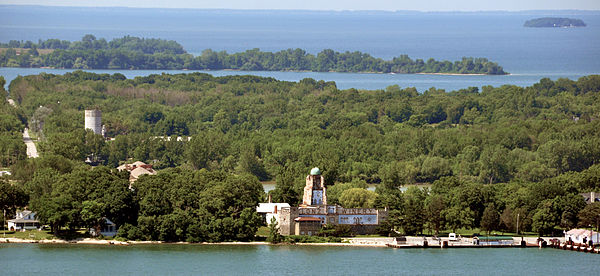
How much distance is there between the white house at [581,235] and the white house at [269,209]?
36.7ft

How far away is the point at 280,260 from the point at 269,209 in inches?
314

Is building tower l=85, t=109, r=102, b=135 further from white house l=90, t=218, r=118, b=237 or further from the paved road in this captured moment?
white house l=90, t=218, r=118, b=237

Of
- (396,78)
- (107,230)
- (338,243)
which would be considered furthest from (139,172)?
(396,78)

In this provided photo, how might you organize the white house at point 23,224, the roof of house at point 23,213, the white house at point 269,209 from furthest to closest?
the white house at point 269,209 < the roof of house at point 23,213 < the white house at point 23,224

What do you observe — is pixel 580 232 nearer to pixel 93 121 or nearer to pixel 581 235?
pixel 581 235

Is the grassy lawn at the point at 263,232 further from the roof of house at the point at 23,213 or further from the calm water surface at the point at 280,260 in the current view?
the roof of house at the point at 23,213

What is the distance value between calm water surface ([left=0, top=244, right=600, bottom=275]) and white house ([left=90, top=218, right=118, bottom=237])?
5.30 feet

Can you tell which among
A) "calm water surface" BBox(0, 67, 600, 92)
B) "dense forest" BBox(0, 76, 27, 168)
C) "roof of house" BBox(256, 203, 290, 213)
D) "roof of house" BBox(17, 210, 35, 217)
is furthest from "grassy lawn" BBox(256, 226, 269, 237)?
"calm water surface" BBox(0, 67, 600, 92)

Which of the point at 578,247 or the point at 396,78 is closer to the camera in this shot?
the point at 578,247

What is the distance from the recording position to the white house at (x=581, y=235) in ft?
176

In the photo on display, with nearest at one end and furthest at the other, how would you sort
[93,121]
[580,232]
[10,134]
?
1. [580,232]
2. [10,134]
3. [93,121]

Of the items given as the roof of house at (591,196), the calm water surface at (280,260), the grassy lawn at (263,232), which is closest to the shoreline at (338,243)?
the calm water surface at (280,260)

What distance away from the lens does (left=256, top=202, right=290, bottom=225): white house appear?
184 ft

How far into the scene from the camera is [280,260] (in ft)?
160
